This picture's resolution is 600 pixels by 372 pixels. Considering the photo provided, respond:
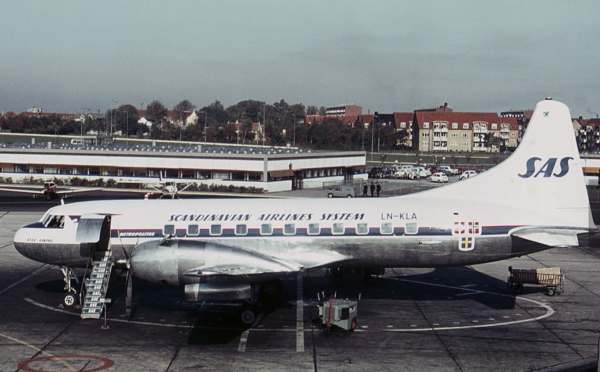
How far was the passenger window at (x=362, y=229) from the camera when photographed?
98.8 ft

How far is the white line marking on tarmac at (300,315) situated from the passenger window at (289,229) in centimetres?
187

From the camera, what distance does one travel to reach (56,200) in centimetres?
7338

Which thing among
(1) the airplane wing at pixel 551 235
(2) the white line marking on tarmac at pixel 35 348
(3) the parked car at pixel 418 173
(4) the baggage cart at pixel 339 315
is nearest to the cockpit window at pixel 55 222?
(2) the white line marking on tarmac at pixel 35 348

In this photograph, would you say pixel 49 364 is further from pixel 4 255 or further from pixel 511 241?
pixel 4 255

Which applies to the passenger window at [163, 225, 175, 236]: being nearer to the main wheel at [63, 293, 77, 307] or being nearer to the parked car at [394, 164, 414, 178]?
the main wheel at [63, 293, 77, 307]

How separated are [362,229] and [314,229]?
80.9 inches

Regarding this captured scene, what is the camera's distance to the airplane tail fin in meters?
30.5

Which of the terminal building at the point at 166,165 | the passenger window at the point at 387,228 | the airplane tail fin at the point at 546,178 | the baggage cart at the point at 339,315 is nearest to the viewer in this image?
the baggage cart at the point at 339,315

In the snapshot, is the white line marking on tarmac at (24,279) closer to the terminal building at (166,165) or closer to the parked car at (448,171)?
the terminal building at (166,165)

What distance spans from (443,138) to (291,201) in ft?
543

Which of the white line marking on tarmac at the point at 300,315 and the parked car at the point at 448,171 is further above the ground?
the parked car at the point at 448,171

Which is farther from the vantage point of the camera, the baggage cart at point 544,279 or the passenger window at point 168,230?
the baggage cart at point 544,279

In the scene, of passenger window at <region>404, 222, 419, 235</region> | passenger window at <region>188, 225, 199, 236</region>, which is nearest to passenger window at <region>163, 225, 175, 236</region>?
passenger window at <region>188, 225, 199, 236</region>

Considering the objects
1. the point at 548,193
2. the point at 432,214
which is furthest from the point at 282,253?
the point at 548,193
